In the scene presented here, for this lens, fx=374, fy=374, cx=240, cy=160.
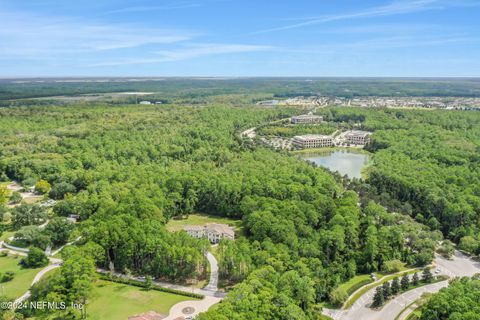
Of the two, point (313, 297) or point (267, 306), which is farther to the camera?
point (313, 297)

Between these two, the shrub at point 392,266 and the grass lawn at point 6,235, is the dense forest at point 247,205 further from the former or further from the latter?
the grass lawn at point 6,235

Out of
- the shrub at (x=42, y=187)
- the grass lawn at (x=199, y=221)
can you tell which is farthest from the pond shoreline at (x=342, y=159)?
the shrub at (x=42, y=187)

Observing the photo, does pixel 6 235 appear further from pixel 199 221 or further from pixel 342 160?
pixel 342 160

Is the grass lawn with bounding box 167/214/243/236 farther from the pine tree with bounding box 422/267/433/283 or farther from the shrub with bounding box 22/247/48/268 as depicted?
the pine tree with bounding box 422/267/433/283

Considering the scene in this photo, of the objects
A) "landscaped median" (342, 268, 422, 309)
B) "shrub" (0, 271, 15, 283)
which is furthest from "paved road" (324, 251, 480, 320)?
"shrub" (0, 271, 15, 283)

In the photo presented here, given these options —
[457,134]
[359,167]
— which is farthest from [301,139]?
[457,134]

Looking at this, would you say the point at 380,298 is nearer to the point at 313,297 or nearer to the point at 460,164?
the point at 313,297
